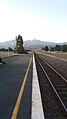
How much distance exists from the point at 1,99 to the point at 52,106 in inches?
81.7

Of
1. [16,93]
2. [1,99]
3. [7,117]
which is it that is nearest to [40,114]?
[7,117]

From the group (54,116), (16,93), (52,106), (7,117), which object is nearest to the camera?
(7,117)

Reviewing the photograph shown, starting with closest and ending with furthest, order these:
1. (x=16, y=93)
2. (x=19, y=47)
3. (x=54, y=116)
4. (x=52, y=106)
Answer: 1. (x=54, y=116)
2. (x=52, y=106)
3. (x=16, y=93)
4. (x=19, y=47)

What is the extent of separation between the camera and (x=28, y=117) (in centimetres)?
818

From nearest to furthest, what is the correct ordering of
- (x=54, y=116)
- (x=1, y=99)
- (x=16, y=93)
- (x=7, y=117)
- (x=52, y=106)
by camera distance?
(x=7, y=117) → (x=54, y=116) → (x=52, y=106) → (x=1, y=99) → (x=16, y=93)

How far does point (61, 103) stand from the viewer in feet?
35.2

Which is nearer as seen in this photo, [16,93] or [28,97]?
[28,97]

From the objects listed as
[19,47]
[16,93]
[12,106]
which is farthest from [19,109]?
[19,47]

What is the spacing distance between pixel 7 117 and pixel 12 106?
1587 millimetres

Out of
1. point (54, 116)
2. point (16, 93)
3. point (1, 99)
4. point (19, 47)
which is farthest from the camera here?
point (19, 47)

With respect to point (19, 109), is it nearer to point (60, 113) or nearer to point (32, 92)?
point (60, 113)

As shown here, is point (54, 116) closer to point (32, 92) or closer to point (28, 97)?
point (28, 97)

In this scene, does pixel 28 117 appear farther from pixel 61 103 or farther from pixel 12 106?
pixel 61 103

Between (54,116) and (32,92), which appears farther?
(32,92)
